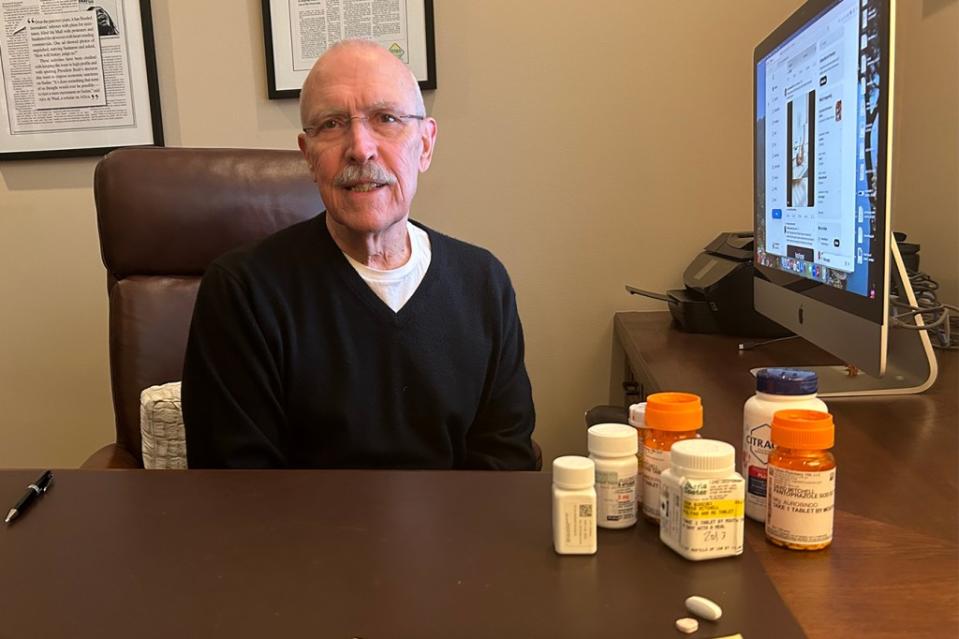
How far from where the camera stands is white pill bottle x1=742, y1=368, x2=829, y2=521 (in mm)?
789

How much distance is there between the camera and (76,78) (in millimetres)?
2162

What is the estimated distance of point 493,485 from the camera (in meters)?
0.88

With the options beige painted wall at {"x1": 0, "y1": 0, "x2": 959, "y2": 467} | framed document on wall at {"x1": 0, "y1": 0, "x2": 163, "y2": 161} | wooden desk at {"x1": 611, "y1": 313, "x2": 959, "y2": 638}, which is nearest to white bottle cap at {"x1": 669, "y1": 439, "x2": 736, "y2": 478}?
wooden desk at {"x1": 611, "y1": 313, "x2": 959, "y2": 638}

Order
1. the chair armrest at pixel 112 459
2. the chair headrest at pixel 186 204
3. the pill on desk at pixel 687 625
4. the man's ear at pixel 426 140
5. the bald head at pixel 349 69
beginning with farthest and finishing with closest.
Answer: the chair headrest at pixel 186 204
the chair armrest at pixel 112 459
the man's ear at pixel 426 140
the bald head at pixel 349 69
the pill on desk at pixel 687 625

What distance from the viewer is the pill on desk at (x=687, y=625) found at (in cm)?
60

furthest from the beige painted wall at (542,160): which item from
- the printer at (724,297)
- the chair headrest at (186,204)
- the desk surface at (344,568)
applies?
the desk surface at (344,568)

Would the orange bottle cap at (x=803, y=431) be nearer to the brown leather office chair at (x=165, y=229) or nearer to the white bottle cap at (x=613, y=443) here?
the white bottle cap at (x=613, y=443)

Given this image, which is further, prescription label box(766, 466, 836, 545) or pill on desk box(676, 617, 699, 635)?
prescription label box(766, 466, 836, 545)

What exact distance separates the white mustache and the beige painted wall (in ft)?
2.68

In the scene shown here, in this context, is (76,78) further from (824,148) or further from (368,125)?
(824,148)

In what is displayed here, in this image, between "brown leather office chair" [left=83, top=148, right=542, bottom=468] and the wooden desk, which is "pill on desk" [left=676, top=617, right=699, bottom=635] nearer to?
the wooden desk

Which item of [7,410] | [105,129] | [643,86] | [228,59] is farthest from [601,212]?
[7,410]

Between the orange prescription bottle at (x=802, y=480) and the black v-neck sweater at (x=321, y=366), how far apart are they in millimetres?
724

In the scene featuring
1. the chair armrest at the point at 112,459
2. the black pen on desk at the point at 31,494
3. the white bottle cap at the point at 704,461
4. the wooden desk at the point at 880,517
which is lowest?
the chair armrest at the point at 112,459
